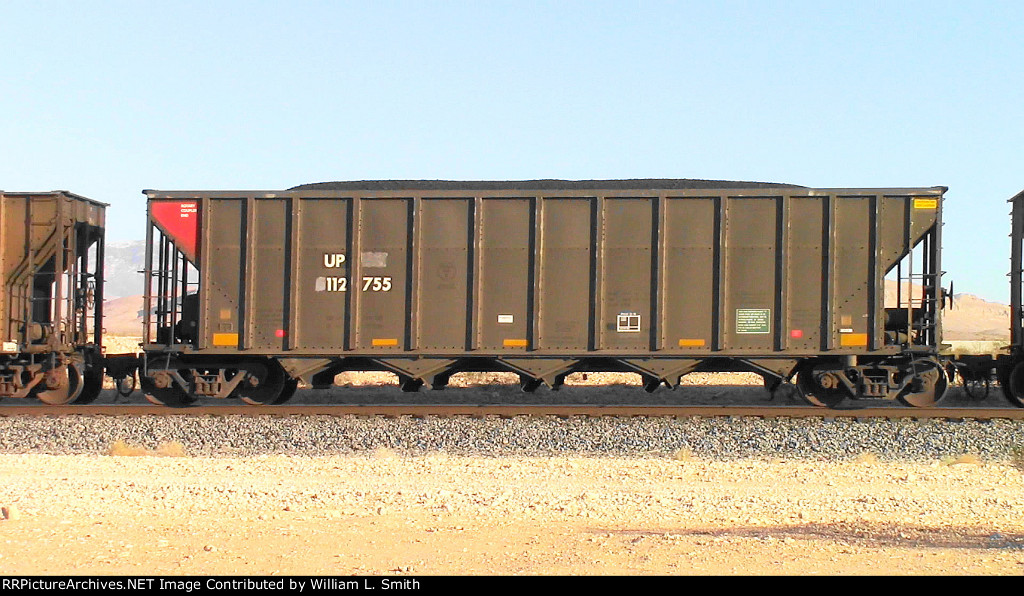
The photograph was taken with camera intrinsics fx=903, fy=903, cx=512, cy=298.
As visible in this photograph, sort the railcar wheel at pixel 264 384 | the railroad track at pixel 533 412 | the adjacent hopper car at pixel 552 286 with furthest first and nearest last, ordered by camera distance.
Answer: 1. the railcar wheel at pixel 264 384
2. the adjacent hopper car at pixel 552 286
3. the railroad track at pixel 533 412

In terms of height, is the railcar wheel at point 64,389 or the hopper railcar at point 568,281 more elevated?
the hopper railcar at point 568,281

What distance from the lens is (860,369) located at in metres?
14.0

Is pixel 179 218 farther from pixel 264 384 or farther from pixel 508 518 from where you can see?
pixel 508 518

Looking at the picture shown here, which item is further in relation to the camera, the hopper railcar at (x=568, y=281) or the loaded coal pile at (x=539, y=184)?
the loaded coal pile at (x=539, y=184)

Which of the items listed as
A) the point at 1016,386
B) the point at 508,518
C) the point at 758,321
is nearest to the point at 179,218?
the point at 758,321

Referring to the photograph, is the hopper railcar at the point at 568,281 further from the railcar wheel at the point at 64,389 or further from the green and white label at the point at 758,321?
the railcar wheel at the point at 64,389

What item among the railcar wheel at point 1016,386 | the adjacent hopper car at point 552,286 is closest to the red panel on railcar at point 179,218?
the adjacent hopper car at point 552,286

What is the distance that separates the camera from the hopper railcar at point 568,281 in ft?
45.6

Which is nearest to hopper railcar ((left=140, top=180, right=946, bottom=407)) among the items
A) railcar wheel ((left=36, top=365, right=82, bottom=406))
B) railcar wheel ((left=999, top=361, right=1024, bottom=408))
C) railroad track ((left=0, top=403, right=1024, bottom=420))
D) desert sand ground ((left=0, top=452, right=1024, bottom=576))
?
railroad track ((left=0, top=403, right=1024, bottom=420))

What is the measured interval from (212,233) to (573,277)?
5794mm

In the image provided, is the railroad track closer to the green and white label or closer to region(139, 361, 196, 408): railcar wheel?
region(139, 361, 196, 408): railcar wheel

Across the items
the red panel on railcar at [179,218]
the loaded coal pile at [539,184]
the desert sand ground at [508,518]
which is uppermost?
the loaded coal pile at [539,184]

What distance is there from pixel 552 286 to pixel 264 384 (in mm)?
5036

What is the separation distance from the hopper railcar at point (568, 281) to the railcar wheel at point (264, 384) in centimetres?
28
